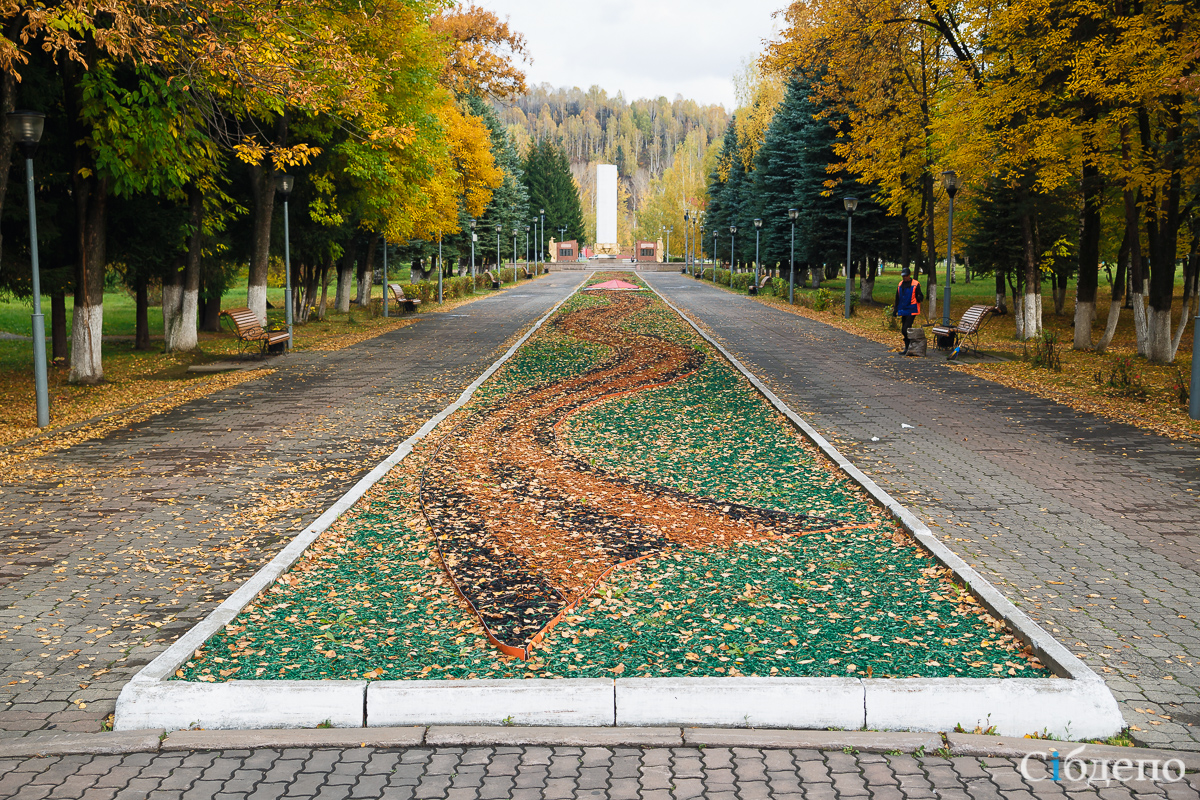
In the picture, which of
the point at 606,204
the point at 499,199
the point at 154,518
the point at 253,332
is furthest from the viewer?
the point at 606,204

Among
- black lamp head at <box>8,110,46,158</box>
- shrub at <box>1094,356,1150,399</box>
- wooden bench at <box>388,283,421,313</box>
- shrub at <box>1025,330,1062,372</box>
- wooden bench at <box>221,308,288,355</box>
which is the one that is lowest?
shrub at <box>1094,356,1150,399</box>

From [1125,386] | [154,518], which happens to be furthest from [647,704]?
[1125,386]

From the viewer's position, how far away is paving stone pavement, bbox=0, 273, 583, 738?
4.86 meters

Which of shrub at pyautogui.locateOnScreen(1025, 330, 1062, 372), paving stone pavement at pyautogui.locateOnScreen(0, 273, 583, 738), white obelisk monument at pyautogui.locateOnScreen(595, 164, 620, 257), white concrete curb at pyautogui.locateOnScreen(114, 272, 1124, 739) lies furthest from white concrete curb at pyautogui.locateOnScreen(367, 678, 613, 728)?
white obelisk monument at pyautogui.locateOnScreen(595, 164, 620, 257)

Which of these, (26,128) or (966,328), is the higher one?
(26,128)

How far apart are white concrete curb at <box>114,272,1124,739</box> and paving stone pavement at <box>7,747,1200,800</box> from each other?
0.74 ft

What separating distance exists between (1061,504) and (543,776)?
19.7 ft

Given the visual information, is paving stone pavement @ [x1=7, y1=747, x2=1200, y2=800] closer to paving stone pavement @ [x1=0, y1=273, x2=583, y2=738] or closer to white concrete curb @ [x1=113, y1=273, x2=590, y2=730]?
white concrete curb @ [x1=113, y1=273, x2=590, y2=730]

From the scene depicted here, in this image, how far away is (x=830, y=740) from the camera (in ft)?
13.4

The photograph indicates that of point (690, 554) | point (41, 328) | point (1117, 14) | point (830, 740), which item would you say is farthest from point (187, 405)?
point (1117, 14)

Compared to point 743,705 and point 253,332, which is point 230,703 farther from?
point 253,332

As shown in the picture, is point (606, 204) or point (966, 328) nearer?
point (966, 328)

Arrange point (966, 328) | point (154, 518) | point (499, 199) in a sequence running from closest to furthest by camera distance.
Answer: point (154, 518) → point (966, 328) → point (499, 199)

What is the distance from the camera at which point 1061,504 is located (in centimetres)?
800
